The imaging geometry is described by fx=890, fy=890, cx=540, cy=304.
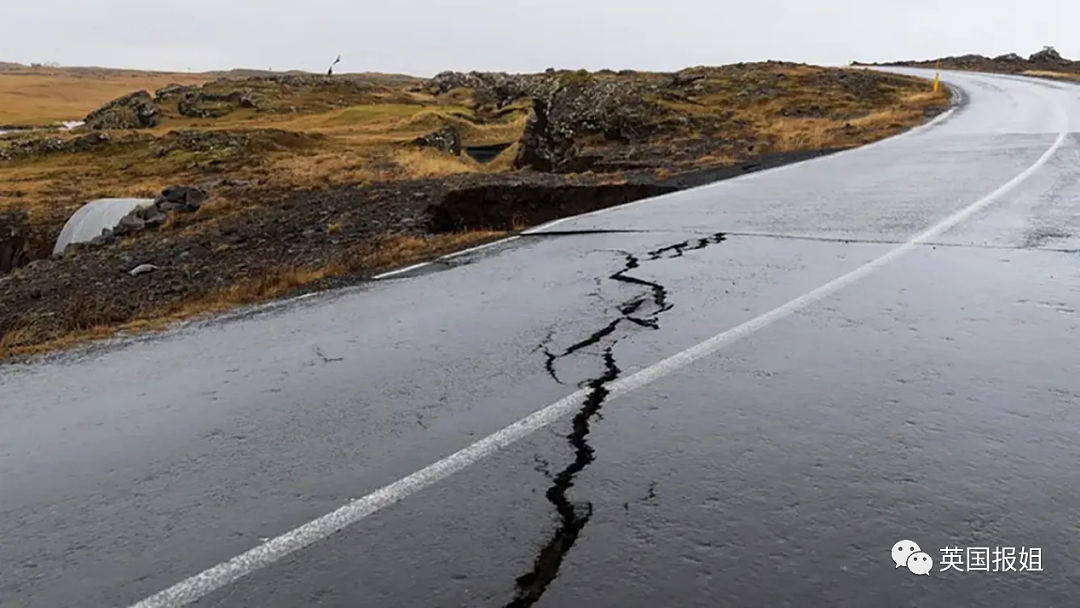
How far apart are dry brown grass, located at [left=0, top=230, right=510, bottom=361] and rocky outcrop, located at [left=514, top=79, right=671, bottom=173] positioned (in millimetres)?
16368

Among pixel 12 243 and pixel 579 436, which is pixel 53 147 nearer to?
pixel 12 243

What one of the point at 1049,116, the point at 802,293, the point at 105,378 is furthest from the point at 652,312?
the point at 1049,116

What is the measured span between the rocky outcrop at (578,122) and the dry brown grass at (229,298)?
16.4 meters

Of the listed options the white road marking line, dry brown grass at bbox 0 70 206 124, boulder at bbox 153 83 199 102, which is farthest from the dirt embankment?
dry brown grass at bbox 0 70 206 124

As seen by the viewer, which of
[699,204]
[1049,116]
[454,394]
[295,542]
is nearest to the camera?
[295,542]

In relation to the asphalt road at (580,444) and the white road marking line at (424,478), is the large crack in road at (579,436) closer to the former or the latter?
the asphalt road at (580,444)

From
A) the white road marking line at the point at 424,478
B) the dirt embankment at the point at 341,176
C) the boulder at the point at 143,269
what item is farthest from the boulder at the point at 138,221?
the white road marking line at the point at 424,478

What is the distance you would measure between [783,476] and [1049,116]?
29.0 metres

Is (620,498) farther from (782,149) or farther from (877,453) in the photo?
(782,149)

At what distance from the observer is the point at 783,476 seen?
13.0ft

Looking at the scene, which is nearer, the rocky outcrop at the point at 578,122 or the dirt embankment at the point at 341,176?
the dirt embankment at the point at 341,176

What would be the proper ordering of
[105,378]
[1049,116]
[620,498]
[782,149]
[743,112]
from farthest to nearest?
[743,112], [1049,116], [782,149], [105,378], [620,498]

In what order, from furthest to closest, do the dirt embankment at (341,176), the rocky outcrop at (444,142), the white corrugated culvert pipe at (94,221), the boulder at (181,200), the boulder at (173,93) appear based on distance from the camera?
1. the boulder at (173,93)
2. the rocky outcrop at (444,142)
3. the boulder at (181,200)
4. the white corrugated culvert pipe at (94,221)
5. the dirt embankment at (341,176)

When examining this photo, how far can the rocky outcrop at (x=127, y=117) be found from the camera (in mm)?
54672
